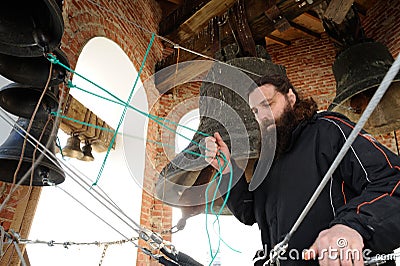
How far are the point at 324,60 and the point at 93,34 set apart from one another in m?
2.49

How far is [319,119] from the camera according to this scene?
0.99 m

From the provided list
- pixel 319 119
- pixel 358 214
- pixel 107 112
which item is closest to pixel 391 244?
pixel 358 214

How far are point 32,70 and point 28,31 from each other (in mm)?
156

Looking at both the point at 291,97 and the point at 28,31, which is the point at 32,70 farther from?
the point at 291,97

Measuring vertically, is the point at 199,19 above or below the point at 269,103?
above

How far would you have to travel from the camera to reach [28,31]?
0.82 metres

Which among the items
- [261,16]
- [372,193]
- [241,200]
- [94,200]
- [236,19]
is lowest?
[372,193]

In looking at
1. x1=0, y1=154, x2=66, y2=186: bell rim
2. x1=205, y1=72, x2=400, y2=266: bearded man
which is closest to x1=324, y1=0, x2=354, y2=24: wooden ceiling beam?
x1=205, y1=72, x2=400, y2=266: bearded man

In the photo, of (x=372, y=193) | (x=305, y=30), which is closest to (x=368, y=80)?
(x=372, y=193)

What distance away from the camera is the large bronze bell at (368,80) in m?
1.71

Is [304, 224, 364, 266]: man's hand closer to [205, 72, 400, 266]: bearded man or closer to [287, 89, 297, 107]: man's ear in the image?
[205, 72, 400, 266]: bearded man

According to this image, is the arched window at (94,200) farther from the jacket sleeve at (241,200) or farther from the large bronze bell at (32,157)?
the jacket sleeve at (241,200)

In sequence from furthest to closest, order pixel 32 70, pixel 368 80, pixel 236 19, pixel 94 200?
1. pixel 94 200
2. pixel 236 19
3. pixel 368 80
4. pixel 32 70

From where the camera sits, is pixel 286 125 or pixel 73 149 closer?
pixel 286 125
